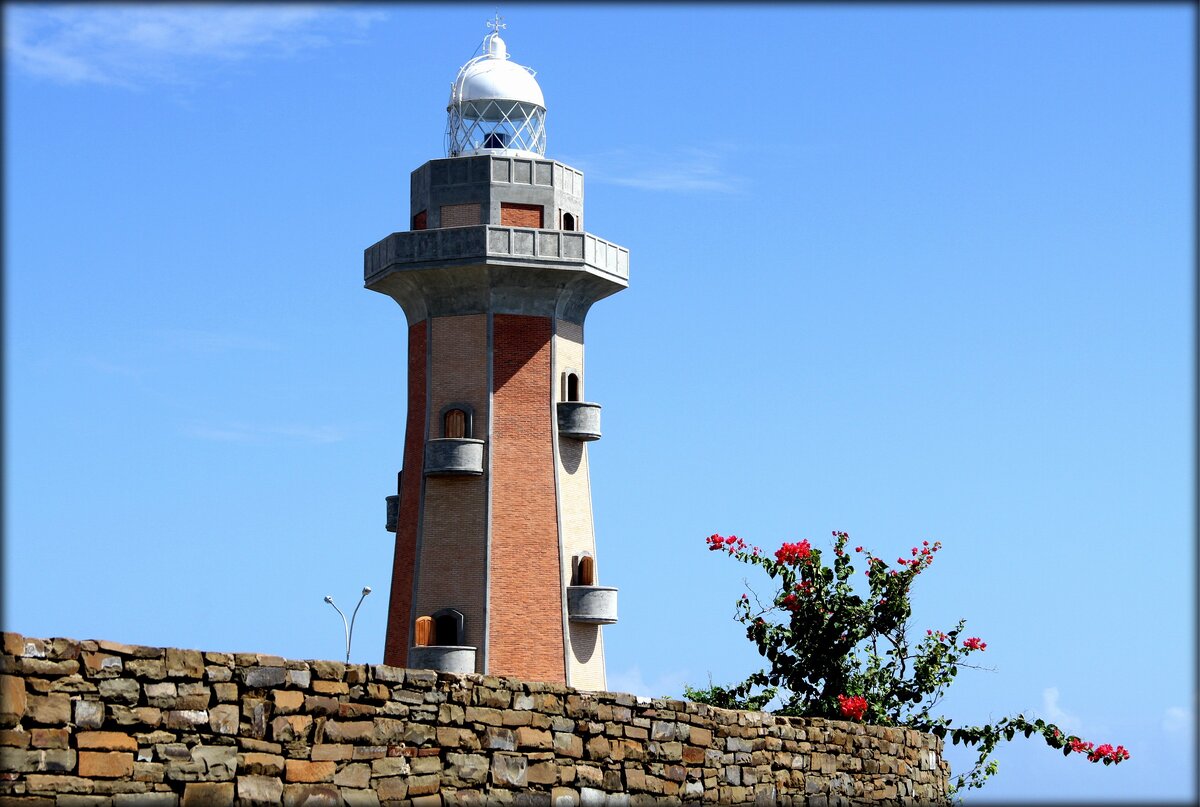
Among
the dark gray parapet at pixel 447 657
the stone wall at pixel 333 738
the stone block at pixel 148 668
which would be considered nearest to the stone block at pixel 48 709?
the stone wall at pixel 333 738

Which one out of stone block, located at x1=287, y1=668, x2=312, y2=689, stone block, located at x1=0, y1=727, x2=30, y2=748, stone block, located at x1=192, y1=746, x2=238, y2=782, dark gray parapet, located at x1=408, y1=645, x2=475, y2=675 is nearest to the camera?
stone block, located at x1=0, y1=727, x2=30, y2=748

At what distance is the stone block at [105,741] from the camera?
14516 mm

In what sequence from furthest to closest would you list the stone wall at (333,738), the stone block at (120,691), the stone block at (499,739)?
the stone block at (499,739) → the stone block at (120,691) → the stone wall at (333,738)

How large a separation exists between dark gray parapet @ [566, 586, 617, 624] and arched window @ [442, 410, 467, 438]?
4368mm

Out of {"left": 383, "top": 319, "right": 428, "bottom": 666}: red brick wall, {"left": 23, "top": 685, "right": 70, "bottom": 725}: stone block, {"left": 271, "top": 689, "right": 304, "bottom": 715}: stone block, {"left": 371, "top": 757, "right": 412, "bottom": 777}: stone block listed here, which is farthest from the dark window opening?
{"left": 23, "top": 685, "right": 70, "bottom": 725}: stone block

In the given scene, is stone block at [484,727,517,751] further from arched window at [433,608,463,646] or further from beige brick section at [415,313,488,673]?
arched window at [433,608,463,646]

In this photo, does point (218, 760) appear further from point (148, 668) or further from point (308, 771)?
point (148, 668)

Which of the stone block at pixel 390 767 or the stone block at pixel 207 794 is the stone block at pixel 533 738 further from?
the stone block at pixel 207 794

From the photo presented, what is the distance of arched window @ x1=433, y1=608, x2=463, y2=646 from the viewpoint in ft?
127

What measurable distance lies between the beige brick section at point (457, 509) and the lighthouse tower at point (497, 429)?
3cm

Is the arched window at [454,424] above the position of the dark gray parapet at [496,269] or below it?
below

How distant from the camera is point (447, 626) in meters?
38.8

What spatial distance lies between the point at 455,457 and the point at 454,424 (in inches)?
47.0

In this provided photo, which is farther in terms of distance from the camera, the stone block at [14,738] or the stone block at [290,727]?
the stone block at [290,727]
